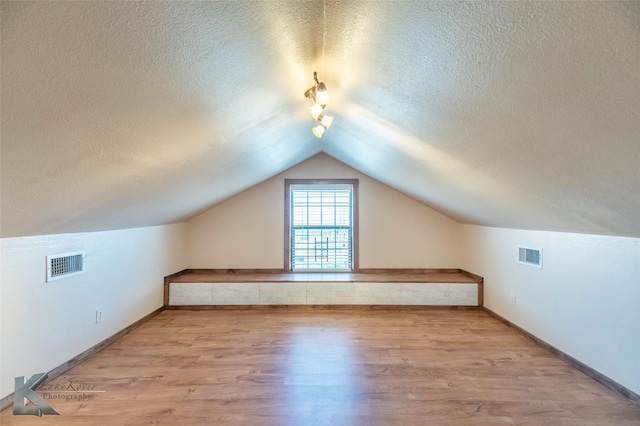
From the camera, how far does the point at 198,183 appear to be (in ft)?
10.3

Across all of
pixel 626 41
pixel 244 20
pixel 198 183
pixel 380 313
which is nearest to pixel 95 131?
pixel 244 20

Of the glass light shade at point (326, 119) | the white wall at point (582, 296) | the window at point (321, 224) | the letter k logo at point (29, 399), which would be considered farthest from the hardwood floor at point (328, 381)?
the glass light shade at point (326, 119)

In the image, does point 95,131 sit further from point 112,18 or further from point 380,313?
point 380,313

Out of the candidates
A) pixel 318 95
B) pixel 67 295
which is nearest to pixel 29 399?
pixel 67 295

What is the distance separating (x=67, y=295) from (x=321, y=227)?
323cm

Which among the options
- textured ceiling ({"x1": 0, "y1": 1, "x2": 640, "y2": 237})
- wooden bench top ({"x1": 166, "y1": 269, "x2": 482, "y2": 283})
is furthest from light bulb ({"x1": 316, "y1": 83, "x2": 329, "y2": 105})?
wooden bench top ({"x1": 166, "y1": 269, "x2": 482, "y2": 283})

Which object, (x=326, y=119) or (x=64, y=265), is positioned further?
(x=64, y=265)

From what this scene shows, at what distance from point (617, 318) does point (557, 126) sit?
6.25ft

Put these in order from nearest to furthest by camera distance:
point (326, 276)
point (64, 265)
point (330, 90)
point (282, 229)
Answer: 1. point (330, 90)
2. point (64, 265)
3. point (326, 276)
4. point (282, 229)

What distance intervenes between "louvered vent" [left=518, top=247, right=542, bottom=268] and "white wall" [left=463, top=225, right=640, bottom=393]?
0.05 metres

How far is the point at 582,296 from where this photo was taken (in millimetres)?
2545

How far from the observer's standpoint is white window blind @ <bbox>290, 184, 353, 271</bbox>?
4.78m

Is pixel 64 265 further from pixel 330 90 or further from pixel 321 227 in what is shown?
pixel 321 227

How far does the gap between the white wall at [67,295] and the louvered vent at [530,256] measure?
455 centimetres
